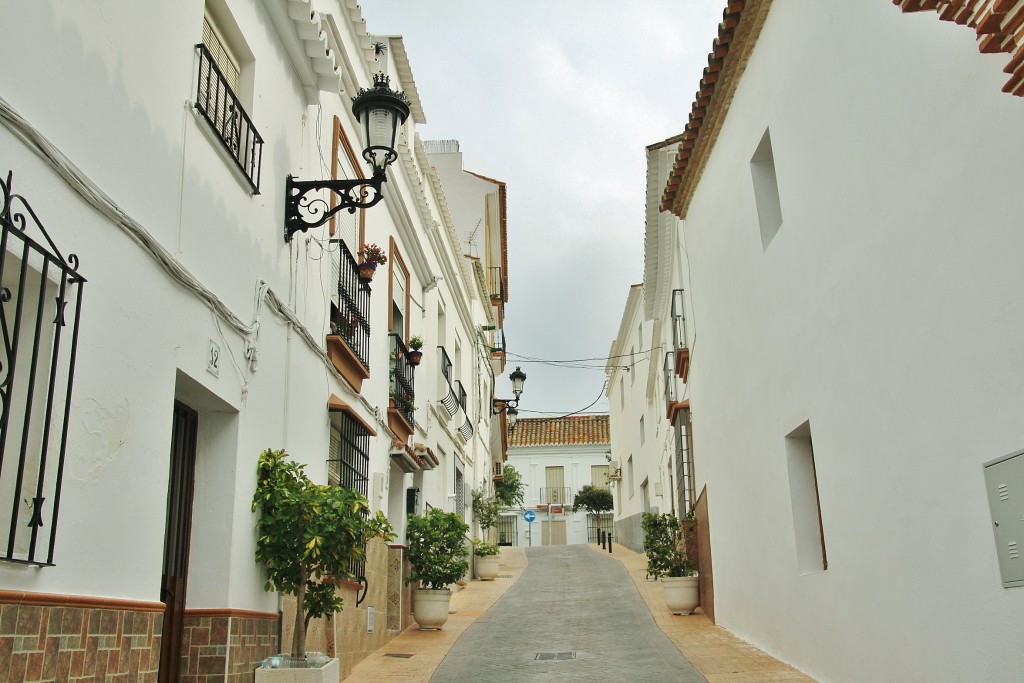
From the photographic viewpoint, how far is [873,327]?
630 centimetres

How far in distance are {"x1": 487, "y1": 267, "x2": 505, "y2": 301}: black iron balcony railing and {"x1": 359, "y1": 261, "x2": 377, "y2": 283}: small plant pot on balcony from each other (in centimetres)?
1655

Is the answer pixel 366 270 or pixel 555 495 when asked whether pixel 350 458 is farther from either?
pixel 555 495

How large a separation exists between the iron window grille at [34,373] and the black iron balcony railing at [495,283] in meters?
22.5

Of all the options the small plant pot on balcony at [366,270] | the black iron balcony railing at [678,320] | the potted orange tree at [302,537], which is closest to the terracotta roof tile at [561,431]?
the black iron balcony railing at [678,320]

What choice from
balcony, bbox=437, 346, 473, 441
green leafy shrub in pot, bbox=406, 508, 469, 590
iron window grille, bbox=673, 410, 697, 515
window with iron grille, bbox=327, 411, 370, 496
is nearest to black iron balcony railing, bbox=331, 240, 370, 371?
window with iron grille, bbox=327, 411, 370, 496

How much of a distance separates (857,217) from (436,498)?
11.0m

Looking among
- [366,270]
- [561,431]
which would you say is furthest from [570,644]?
[561,431]

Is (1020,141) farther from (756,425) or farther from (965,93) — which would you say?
(756,425)

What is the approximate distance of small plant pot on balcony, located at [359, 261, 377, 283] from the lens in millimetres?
10109

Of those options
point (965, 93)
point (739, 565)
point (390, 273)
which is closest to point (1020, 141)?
point (965, 93)

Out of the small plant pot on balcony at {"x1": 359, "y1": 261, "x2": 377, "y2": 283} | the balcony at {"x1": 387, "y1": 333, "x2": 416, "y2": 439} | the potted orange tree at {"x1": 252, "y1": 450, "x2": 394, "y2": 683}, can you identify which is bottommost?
the potted orange tree at {"x1": 252, "y1": 450, "x2": 394, "y2": 683}

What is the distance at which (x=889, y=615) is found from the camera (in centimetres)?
629

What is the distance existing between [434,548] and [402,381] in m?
2.25

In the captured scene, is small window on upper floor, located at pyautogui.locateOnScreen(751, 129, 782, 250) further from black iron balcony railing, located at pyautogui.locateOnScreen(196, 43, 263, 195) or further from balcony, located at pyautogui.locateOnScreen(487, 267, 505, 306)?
balcony, located at pyautogui.locateOnScreen(487, 267, 505, 306)
